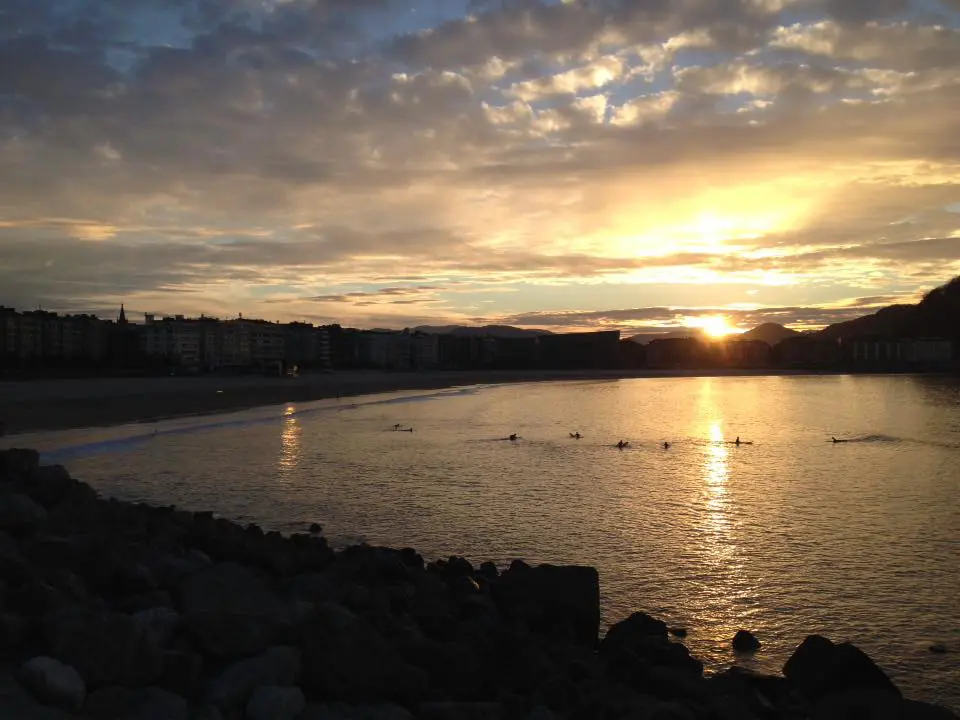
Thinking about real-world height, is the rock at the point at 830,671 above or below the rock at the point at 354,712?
below

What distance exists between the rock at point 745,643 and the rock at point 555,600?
171cm

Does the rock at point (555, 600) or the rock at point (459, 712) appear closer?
the rock at point (459, 712)

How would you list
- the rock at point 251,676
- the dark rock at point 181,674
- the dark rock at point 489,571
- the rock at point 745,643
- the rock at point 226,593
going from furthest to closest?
the dark rock at point 489,571 < the rock at point 745,643 < the rock at point 226,593 < the dark rock at point 181,674 < the rock at point 251,676

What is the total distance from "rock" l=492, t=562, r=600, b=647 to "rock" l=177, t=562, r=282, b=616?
122 inches

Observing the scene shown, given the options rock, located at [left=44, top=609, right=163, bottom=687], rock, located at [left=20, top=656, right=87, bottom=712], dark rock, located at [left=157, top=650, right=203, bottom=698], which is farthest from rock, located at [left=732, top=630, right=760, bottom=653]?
rock, located at [left=20, top=656, right=87, bottom=712]

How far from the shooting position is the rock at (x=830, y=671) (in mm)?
7809

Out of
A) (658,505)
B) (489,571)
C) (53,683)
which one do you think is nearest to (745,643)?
(489,571)

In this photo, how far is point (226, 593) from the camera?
28.3ft

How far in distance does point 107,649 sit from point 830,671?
6.81 metres

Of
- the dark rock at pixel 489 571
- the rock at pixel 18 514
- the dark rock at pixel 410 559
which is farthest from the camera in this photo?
the dark rock at pixel 410 559

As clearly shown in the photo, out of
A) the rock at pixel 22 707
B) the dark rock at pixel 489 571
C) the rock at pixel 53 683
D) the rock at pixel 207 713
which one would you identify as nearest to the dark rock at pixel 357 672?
the rock at pixel 207 713

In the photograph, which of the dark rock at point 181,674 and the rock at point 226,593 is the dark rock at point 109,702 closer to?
the dark rock at point 181,674

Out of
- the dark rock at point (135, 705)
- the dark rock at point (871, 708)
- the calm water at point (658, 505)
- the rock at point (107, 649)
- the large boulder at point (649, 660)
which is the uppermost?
the rock at point (107, 649)

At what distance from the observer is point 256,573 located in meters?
10.4
